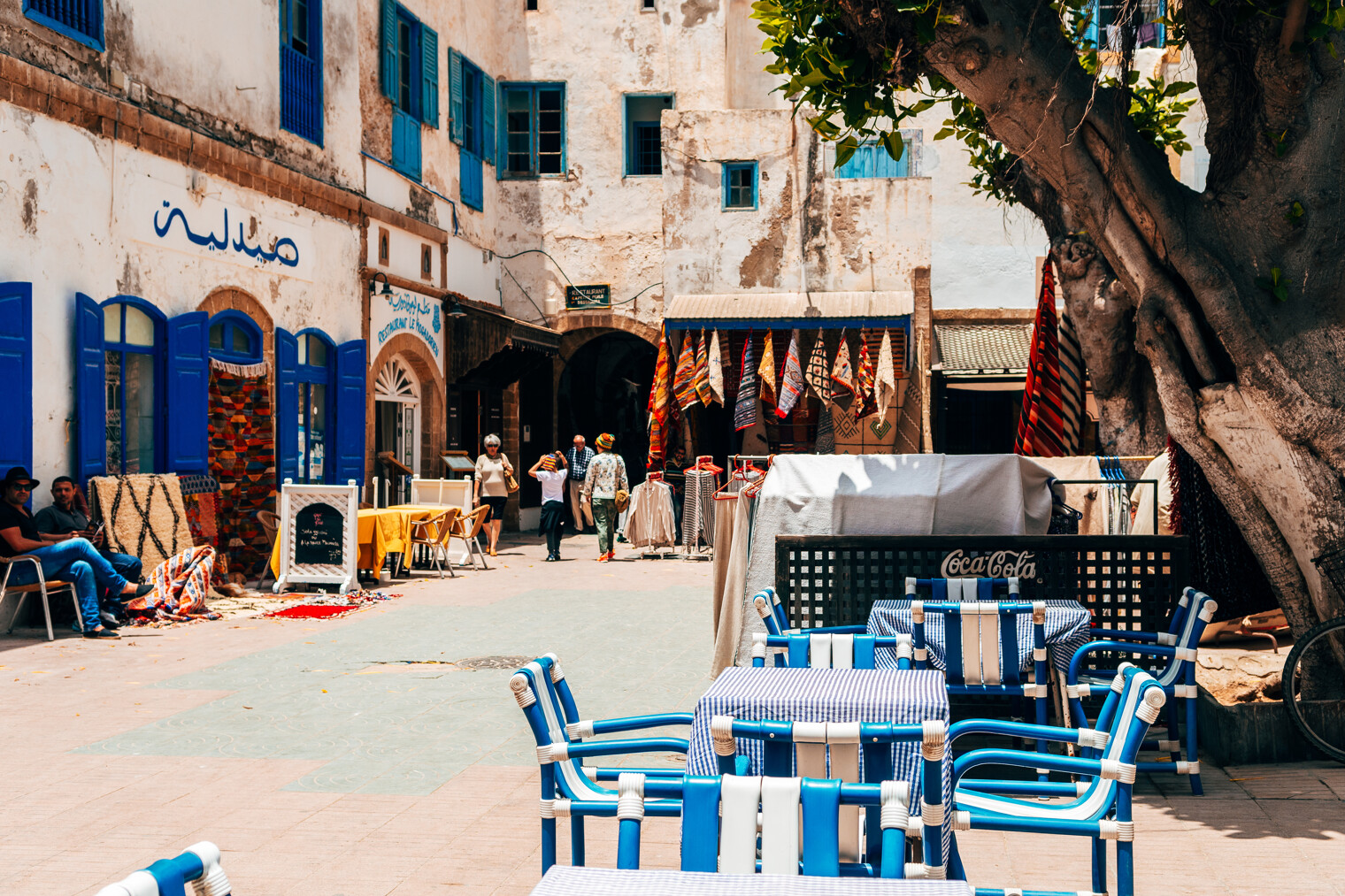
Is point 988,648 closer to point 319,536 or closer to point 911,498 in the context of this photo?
point 911,498

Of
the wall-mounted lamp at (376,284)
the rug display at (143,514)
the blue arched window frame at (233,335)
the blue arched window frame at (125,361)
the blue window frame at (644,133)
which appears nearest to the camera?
the rug display at (143,514)

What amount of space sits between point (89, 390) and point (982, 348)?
1344 centimetres

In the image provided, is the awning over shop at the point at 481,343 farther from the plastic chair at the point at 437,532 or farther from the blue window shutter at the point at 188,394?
the blue window shutter at the point at 188,394

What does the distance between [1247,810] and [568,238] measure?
18.1m

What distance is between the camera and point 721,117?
802 inches

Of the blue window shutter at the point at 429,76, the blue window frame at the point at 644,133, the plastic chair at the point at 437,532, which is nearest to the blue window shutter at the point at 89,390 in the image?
the plastic chair at the point at 437,532

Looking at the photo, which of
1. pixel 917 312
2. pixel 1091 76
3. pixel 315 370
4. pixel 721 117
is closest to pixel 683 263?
pixel 721 117

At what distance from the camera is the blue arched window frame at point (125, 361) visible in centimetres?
1177

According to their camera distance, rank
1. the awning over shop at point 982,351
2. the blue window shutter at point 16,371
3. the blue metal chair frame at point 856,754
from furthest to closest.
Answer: the awning over shop at point 982,351 → the blue window shutter at point 16,371 → the blue metal chair frame at point 856,754

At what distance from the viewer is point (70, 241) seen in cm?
1105

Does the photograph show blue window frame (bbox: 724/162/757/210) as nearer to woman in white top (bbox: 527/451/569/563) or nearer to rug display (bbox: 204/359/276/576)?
woman in white top (bbox: 527/451/569/563)

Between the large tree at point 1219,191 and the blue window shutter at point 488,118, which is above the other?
the blue window shutter at point 488,118

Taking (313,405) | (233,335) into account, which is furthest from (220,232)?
(313,405)

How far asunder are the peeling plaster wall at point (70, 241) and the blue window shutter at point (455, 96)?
22.5 ft
